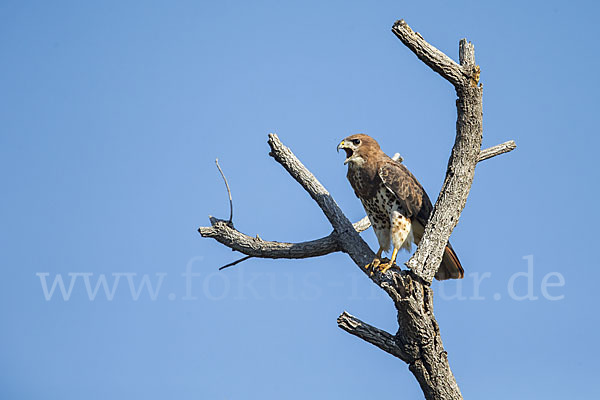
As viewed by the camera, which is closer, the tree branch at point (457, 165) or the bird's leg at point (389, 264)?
the tree branch at point (457, 165)

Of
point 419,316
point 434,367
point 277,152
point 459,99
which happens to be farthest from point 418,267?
point 277,152

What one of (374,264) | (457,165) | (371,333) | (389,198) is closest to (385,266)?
(374,264)

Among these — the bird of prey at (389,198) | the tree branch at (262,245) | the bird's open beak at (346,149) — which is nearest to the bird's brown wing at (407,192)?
the bird of prey at (389,198)

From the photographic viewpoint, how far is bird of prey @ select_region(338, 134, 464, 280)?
18.9 ft

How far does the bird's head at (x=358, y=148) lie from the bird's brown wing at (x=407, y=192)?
25 centimetres

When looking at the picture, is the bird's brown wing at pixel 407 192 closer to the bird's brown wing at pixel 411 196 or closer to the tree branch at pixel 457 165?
the bird's brown wing at pixel 411 196

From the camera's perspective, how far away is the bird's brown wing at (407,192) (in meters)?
5.78

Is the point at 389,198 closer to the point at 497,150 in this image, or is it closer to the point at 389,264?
the point at 389,264

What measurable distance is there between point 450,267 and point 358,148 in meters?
1.38

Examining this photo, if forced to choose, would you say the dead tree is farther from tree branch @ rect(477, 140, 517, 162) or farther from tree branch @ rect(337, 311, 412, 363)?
tree branch @ rect(477, 140, 517, 162)

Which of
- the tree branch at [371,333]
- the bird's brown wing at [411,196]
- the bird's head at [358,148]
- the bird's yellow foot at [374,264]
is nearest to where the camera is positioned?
the tree branch at [371,333]

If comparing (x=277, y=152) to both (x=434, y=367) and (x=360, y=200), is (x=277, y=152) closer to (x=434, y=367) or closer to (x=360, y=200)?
(x=360, y=200)

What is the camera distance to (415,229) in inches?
237

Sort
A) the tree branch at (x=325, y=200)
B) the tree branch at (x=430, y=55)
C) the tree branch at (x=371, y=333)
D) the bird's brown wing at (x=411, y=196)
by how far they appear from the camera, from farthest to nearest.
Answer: the bird's brown wing at (x=411, y=196), the tree branch at (x=325, y=200), the tree branch at (x=371, y=333), the tree branch at (x=430, y=55)
